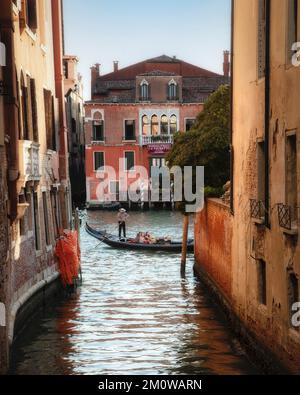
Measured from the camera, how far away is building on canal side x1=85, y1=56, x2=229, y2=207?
49312 mm

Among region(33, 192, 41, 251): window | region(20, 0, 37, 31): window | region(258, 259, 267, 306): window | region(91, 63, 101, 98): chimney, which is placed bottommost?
region(258, 259, 267, 306): window

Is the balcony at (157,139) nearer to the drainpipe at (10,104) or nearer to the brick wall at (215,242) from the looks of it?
the brick wall at (215,242)

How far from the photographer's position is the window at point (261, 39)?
428 inches

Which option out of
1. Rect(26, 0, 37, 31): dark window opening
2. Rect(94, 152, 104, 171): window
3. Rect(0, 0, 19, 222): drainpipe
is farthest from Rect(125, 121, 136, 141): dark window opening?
Rect(0, 0, 19, 222): drainpipe

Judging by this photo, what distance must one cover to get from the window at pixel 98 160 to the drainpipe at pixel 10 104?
38316 mm

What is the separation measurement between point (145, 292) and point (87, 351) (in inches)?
236

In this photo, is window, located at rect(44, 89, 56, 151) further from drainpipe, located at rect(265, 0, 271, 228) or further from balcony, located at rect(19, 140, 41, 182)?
drainpipe, located at rect(265, 0, 271, 228)

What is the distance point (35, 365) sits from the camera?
450 inches

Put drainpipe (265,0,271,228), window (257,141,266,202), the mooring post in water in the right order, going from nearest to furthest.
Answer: drainpipe (265,0,271,228), window (257,141,266,202), the mooring post in water

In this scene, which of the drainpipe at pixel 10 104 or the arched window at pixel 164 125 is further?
the arched window at pixel 164 125

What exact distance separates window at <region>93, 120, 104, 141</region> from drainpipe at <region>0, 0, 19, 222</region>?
38098 mm

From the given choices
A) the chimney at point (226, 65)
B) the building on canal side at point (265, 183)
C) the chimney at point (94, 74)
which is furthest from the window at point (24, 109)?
the chimney at point (226, 65)

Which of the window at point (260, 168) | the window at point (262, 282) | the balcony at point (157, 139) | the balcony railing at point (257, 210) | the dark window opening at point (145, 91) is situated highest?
the dark window opening at point (145, 91)
